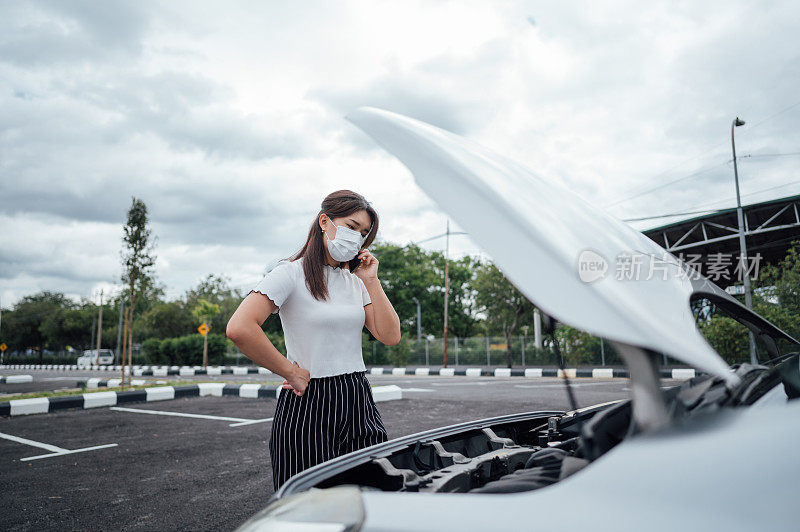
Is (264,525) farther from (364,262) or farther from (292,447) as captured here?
(364,262)

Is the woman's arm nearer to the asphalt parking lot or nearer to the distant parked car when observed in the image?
the asphalt parking lot

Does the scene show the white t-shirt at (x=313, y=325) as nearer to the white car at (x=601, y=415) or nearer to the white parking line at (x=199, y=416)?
the white car at (x=601, y=415)

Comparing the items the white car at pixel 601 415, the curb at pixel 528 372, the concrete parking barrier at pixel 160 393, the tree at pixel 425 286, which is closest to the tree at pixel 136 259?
the concrete parking barrier at pixel 160 393

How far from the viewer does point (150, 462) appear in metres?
4.29

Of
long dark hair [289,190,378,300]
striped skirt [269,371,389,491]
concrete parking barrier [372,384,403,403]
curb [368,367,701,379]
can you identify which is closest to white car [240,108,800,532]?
striped skirt [269,371,389,491]

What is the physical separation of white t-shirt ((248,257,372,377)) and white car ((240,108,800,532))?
21.8 inches

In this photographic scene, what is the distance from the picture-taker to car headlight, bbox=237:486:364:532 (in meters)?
0.83

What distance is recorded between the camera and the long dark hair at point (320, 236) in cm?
182

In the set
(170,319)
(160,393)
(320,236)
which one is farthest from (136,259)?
(170,319)

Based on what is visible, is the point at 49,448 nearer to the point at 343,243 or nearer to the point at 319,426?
the point at 319,426

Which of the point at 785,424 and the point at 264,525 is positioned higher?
the point at 785,424

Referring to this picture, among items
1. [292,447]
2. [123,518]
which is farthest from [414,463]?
[123,518]

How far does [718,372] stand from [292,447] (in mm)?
1314

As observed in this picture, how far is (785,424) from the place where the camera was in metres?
0.87
